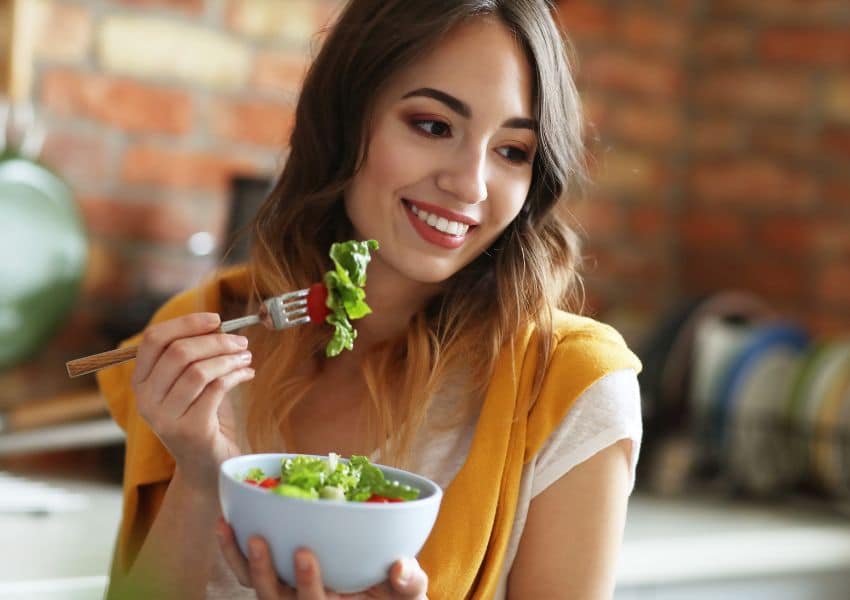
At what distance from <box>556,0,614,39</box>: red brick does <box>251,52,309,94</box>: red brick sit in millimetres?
634

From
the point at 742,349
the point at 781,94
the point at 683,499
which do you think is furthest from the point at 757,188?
the point at 683,499

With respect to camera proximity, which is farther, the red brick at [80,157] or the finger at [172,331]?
the red brick at [80,157]

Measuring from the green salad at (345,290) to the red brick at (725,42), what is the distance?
1740mm

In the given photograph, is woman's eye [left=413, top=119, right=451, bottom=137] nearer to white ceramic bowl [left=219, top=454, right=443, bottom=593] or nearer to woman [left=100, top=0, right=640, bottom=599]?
woman [left=100, top=0, right=640, bottom=599]

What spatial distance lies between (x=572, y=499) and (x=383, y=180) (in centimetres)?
39

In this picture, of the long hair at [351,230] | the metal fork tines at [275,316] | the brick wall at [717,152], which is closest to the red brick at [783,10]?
the brick wall at [717,152]

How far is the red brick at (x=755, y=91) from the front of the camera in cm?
239

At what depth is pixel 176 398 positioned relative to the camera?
932 millimetres

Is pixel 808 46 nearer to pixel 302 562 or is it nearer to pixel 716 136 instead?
pixel 716 136

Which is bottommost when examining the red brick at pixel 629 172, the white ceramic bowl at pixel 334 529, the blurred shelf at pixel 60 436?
the blurred shelf at pixel 60 436

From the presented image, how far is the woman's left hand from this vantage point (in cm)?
79

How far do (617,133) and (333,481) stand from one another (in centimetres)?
182

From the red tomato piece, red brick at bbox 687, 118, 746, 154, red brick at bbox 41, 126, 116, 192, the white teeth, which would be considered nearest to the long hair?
the white teeth

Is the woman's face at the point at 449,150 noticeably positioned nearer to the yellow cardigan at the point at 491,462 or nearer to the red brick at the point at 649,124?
the yellow cardigan at the point at 491,462
